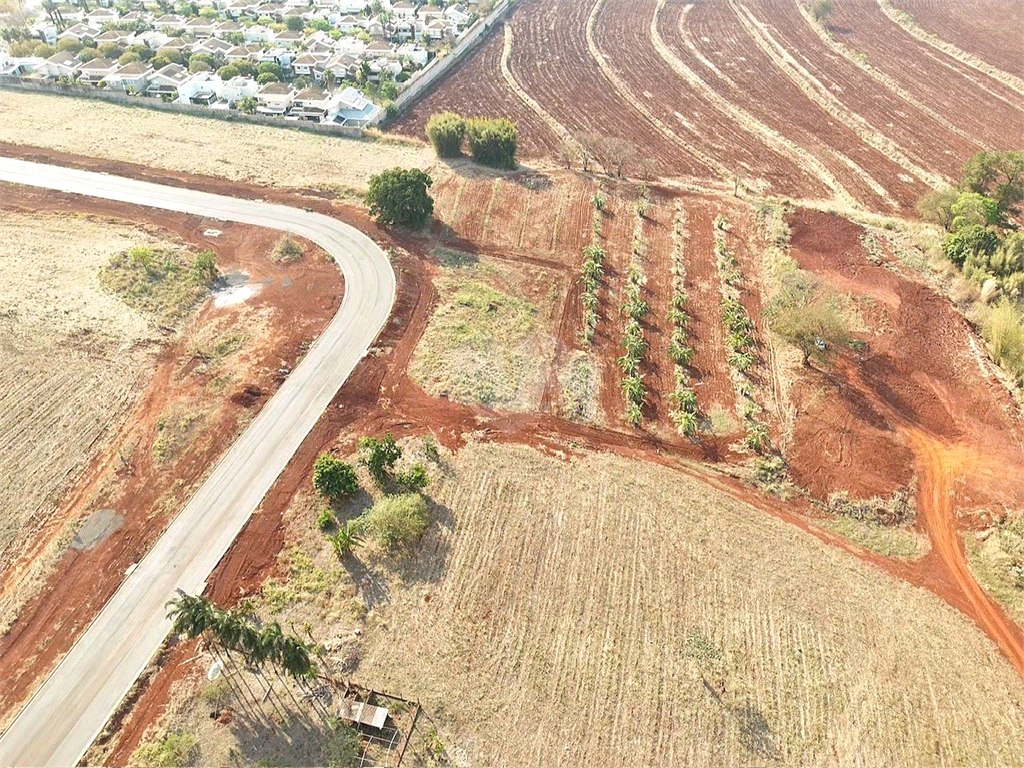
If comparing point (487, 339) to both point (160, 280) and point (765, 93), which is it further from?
point (765, 93)

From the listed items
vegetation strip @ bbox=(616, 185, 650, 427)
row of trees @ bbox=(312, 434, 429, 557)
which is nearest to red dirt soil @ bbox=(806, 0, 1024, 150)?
vegetation strip @ bbox=(616, 185, 650, 427)

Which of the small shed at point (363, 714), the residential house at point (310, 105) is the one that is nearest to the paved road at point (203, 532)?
the small shed at point (363, 714)

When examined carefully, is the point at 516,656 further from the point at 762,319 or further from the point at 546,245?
the point at 546,245

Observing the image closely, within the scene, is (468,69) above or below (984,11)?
below

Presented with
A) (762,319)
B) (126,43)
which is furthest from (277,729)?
(126,43)

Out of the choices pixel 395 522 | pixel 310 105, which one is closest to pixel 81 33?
pixel 310 105
